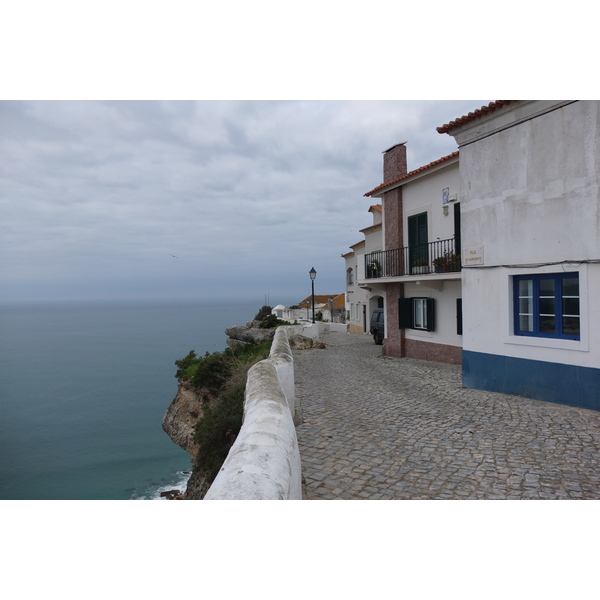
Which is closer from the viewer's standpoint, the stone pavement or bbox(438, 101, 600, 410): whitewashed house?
the stone pavement

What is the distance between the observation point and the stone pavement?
4.18m

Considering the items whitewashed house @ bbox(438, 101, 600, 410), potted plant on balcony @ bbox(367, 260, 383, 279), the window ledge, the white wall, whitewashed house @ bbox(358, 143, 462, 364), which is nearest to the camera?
whitewashed house @ bbox(438, 101, 600, 410)

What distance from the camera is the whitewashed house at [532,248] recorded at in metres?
6.84

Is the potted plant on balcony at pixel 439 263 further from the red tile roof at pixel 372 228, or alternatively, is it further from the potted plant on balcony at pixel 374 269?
the red tile roof at pixel 372 228

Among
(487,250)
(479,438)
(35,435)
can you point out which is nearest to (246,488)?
(479,438)

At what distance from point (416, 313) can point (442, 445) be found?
10033mm

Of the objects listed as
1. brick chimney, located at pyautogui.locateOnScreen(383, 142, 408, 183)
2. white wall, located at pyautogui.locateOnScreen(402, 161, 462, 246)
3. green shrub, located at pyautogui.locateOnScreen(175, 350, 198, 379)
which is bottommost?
green shrub, located at pyautogui.locateOnScreen(175, 350, 198, 379)

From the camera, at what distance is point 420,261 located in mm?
13734

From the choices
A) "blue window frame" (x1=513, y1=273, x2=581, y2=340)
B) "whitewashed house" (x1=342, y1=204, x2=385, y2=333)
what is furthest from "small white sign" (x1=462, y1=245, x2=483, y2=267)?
"whitewashed house" (x1=342, y1=204, x2=385, y2=333)

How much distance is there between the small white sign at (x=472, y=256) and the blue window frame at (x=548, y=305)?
0.87 metres

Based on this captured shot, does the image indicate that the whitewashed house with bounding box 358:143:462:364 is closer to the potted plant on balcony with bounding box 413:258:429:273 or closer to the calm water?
the potted plant on balcony with bounding box 413:258:429:273

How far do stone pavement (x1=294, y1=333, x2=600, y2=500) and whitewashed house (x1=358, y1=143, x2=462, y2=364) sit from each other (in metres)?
4.35

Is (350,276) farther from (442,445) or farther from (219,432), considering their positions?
(442,445)

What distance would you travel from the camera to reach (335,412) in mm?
7543
